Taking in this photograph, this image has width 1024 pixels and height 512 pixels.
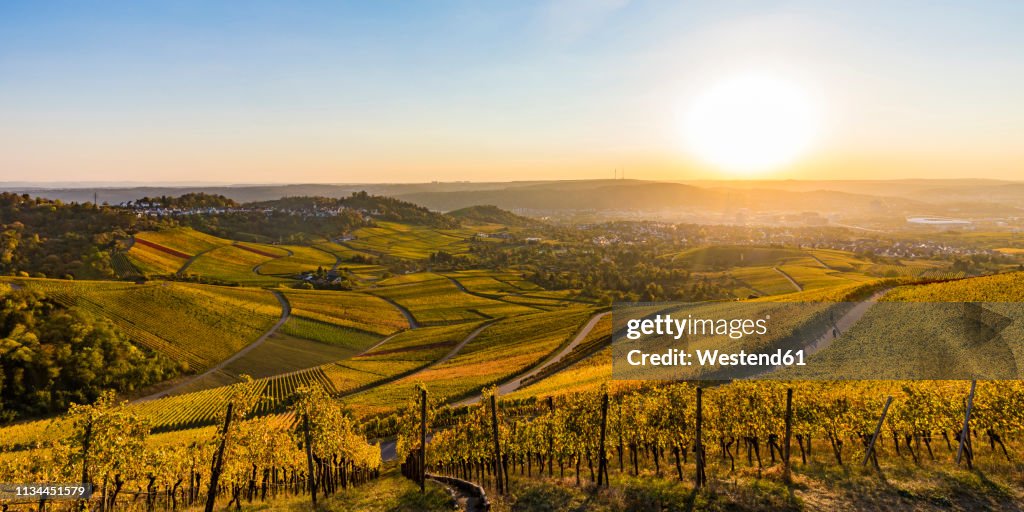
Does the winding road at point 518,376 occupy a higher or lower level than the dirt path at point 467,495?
lower

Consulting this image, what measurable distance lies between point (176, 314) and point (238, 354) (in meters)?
18.5

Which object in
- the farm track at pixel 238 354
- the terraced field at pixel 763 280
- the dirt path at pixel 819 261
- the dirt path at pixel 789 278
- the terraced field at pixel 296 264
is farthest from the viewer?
the terraced field at pixel 296 264

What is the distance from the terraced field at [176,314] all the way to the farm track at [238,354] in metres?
1.21

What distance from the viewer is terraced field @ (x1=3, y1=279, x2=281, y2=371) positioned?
288ft

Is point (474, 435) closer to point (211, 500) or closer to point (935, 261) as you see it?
point (211, 500)

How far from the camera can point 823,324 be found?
60.7 meters

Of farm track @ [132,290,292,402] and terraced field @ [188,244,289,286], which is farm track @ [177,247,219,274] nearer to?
terraced field @ [188,244,289,286]

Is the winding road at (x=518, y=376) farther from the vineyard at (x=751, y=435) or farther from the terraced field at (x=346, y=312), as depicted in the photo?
the terraced field at (x=346, y=312)

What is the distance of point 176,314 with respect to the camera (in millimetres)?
96938

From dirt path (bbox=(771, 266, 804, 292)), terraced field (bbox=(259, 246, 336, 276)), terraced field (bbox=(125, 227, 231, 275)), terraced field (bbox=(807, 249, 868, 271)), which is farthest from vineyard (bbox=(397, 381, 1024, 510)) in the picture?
terraced field (bbox=(807, 249, 868, 271))

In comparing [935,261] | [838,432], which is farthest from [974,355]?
[935,261]

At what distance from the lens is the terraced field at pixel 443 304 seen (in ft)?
404

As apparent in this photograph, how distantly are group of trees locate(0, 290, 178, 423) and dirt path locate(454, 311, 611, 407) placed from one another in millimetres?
54222

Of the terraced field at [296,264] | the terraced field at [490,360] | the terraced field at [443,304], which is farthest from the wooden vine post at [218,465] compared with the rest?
the terraced field at [296,264]
